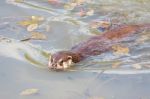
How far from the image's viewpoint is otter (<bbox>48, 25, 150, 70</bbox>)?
523cm

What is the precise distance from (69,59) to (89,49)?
0.53m

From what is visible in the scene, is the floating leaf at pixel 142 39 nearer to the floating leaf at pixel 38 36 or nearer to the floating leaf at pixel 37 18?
the floating leaf at pixel 38 36

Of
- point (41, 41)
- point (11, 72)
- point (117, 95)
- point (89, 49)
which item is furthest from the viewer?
point (41, 41)

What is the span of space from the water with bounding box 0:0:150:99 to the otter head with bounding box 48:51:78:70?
0.25ft

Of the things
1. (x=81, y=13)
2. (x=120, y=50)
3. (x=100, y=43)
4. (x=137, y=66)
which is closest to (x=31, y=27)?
(x=81, y=13)

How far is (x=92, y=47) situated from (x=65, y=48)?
0.41m

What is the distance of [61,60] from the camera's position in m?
5.20

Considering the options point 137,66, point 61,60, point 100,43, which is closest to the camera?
point 61,60

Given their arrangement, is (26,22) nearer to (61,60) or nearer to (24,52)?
(24,52)

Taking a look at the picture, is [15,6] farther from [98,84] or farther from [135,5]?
[98,84]

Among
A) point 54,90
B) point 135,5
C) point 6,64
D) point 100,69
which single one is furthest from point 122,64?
point 135,5

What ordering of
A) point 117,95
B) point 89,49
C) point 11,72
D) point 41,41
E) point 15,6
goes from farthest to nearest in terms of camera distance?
point 15,6, point 41,41, point 89,49, point 11,72, point 117,95

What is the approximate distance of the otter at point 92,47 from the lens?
5234 millimetres

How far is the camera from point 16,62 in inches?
218
